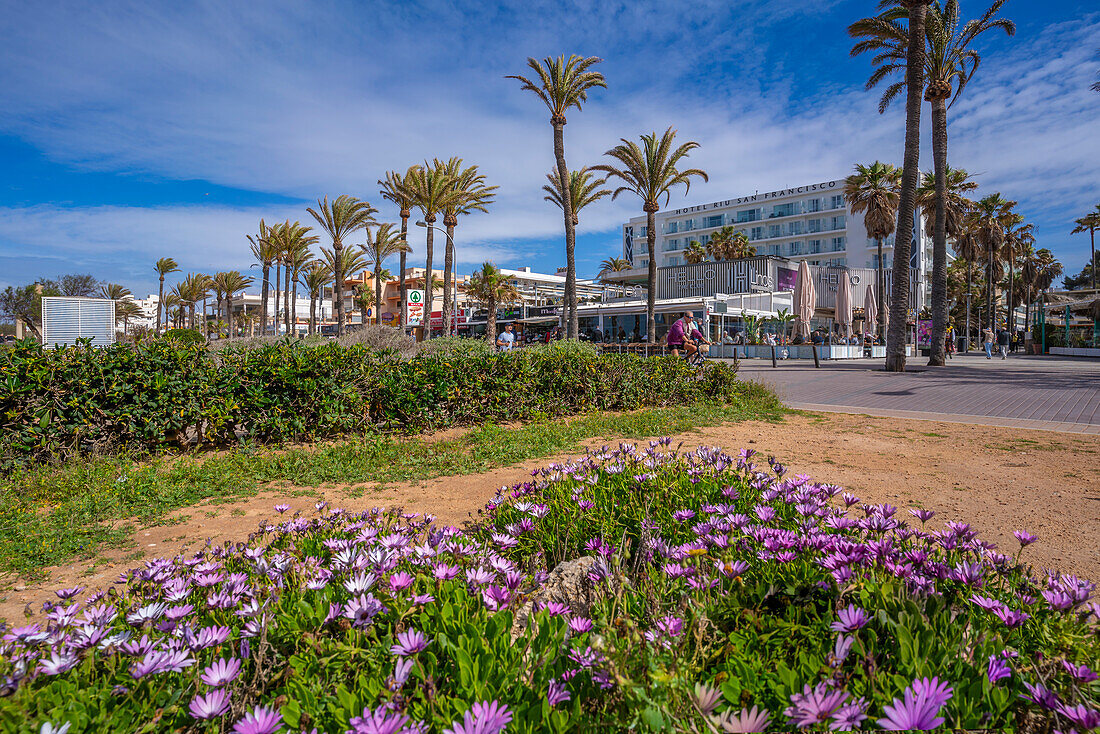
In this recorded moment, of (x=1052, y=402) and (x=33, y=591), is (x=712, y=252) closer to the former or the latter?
(x=1052, y=402)

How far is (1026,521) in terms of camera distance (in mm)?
3582

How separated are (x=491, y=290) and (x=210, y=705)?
40387mm

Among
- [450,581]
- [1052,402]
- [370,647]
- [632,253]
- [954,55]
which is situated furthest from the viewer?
[632,253]

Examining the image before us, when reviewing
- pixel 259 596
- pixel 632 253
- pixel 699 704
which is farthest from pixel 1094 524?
pixel 632 253

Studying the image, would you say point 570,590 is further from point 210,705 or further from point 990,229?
point 990,229

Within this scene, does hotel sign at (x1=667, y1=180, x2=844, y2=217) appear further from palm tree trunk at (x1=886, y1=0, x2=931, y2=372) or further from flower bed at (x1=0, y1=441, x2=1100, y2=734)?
flower bed at (x1=0, y1=441, x2=1100, y2=734)

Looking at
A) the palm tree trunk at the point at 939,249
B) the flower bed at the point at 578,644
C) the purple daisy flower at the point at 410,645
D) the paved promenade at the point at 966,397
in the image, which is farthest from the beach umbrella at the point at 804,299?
the purple daisy flower at the point at 410,645

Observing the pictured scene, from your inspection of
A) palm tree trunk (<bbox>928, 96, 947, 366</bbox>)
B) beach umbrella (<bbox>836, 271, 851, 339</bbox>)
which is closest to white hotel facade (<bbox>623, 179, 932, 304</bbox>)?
beach umbrella (<bbox>836, 271, 851, 339</bbox>)

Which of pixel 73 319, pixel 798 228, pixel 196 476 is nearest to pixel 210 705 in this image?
pixel 196 476

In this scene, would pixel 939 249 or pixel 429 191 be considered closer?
pixel 939 249

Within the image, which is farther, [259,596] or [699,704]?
[259,596]

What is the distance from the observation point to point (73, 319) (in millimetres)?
18141

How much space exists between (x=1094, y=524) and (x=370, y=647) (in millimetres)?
4316

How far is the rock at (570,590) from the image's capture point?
1764 mm
